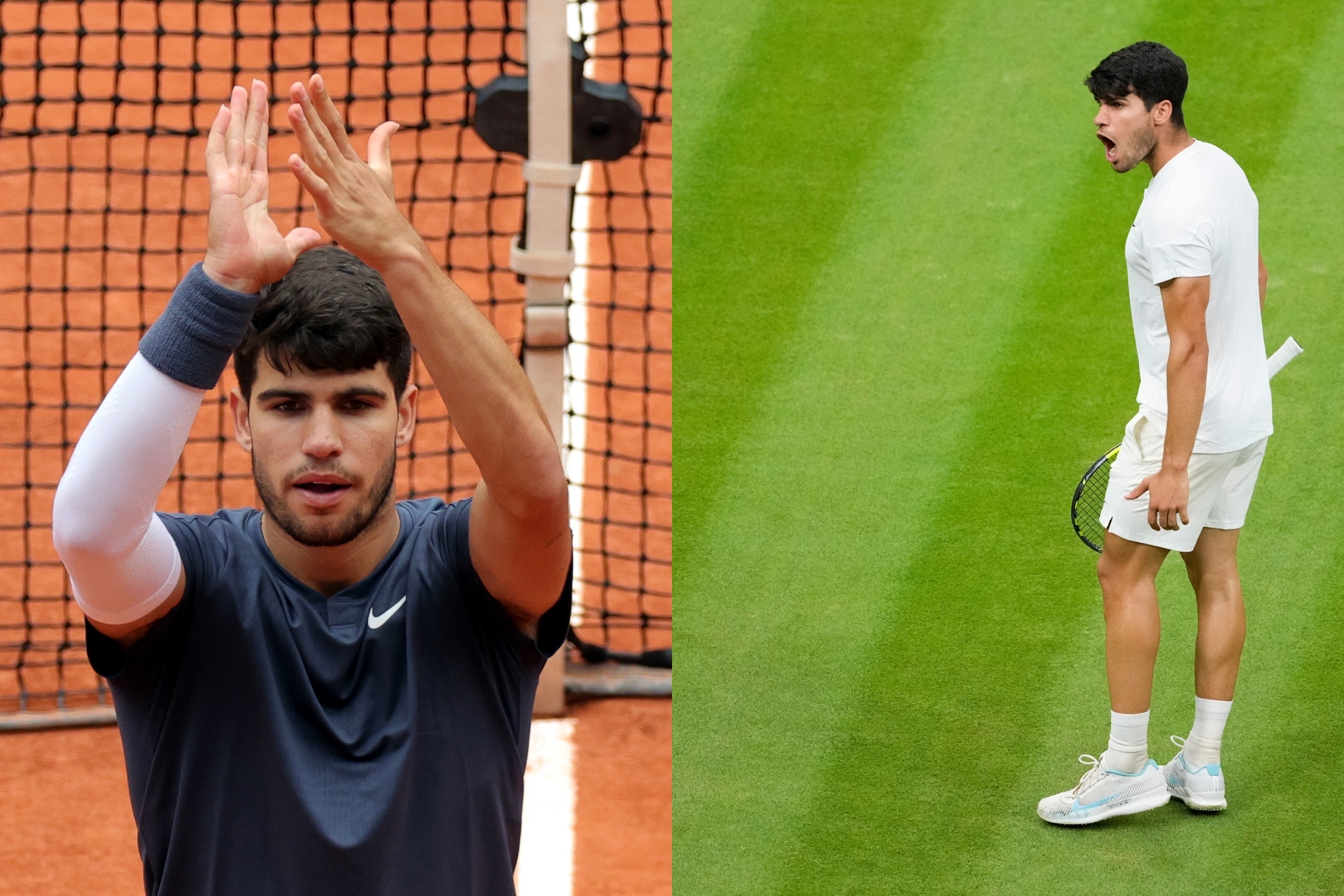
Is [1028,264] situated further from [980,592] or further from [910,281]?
[980,592]

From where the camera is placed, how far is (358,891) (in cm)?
196

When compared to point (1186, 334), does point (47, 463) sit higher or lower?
lower

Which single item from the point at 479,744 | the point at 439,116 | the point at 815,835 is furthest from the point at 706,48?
the point at 479,744

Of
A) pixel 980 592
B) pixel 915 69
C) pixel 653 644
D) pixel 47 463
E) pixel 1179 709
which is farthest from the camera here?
pixel 915 69

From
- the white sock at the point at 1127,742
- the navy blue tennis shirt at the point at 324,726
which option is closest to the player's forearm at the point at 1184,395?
the white sock at the point at 1127,742

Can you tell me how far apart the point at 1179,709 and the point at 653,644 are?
166 centimetres

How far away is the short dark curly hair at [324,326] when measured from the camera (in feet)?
6.77

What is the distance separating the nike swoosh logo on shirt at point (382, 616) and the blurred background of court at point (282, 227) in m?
2.58

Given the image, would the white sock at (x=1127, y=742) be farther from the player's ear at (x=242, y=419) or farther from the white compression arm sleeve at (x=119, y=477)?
the white compression arm sleeve at (x=119, y=477)

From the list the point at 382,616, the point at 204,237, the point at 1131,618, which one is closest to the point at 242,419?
the point at 382,616

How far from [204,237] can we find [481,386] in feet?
18.1

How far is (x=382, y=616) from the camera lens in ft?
6.74

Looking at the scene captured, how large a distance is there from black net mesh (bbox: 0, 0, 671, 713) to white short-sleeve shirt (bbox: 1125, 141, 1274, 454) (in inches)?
70.3

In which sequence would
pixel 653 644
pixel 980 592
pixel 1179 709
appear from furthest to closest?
1. pixel 653 644
2. pixel 980 592
3. pixel 1179 709
